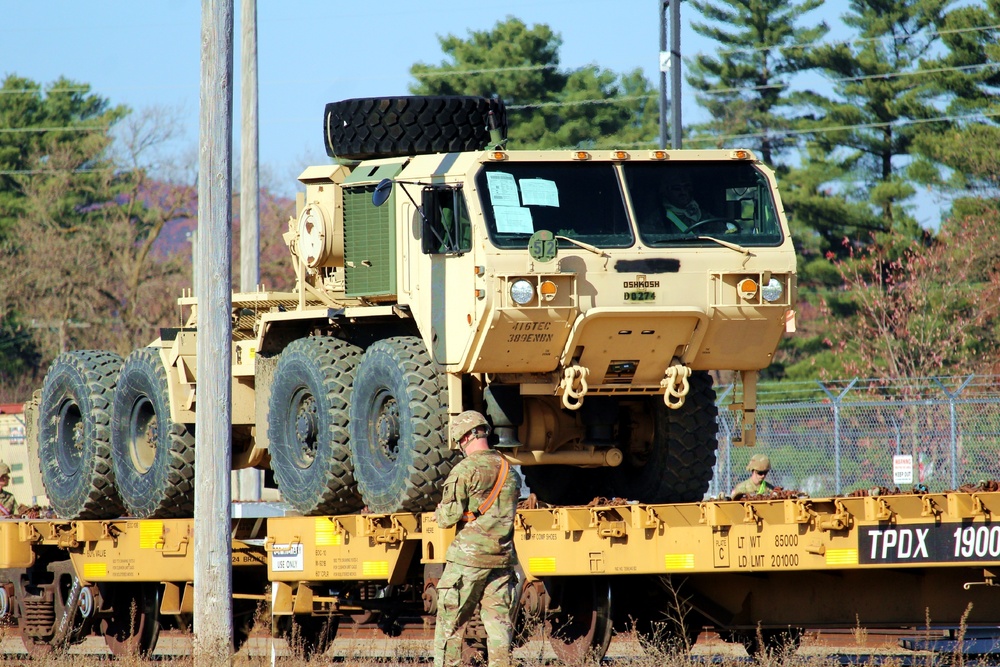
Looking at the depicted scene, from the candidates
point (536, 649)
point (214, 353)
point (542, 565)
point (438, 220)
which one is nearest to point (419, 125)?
point (438, 220)

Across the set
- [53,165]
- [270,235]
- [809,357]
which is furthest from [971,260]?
[53,165]

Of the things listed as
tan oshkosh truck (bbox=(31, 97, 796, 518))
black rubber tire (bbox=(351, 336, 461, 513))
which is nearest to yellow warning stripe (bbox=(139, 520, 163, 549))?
tan oshkosh truck (bbox=(31, 97, 796, 518))

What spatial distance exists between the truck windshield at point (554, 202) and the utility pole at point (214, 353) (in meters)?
1.80

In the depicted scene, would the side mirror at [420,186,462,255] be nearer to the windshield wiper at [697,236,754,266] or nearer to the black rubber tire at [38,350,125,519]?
the windshield wiper at [697,236,754,266]

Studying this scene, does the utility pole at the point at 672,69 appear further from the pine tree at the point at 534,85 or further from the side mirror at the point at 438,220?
the pine tree at the point at 534,85

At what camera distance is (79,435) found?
49.7ft

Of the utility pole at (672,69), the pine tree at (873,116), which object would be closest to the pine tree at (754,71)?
the pine tree at (873,116)

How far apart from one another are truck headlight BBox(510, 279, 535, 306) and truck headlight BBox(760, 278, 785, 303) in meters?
1.72

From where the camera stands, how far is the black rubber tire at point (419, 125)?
41.8ft

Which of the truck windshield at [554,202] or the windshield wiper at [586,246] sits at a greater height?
the truck windshield at [554,202]

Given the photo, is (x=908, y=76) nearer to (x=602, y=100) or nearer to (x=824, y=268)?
(x=824, y=268)

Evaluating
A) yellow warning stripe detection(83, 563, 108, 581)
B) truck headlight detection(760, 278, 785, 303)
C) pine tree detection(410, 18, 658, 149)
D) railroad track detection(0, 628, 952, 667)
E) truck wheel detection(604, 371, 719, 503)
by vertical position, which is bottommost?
railroad track detection(0, 628, 952, 667)

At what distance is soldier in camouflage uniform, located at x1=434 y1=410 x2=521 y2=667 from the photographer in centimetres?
940

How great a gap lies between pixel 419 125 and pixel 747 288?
3.06 meters
